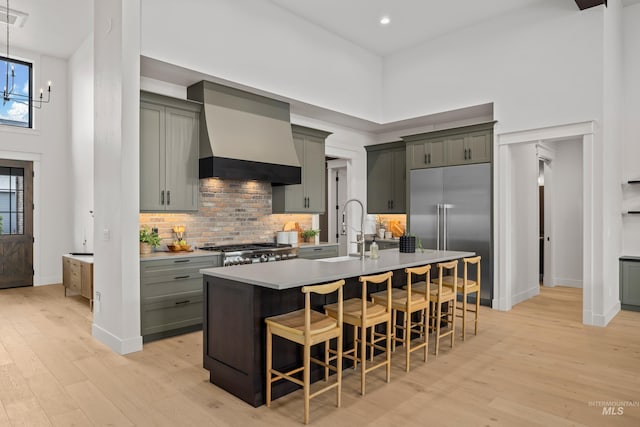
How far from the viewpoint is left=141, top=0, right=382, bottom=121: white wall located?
15.2 ft

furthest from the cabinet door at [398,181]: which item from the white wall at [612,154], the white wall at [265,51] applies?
the white wall at [612,154]

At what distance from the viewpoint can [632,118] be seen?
19.9ft

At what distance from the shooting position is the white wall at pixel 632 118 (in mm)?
6051

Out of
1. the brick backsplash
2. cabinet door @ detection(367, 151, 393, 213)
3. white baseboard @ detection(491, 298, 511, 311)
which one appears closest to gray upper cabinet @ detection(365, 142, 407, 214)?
cabinet door @ detection(367, 151, 393, 213)

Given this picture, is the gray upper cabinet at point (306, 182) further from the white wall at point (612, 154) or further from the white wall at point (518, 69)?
the white wall at point (612, 154)

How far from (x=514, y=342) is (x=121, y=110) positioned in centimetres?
490

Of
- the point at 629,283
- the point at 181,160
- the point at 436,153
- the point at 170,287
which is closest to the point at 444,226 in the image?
the point at 436,153

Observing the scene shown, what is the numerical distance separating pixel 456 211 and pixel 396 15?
124 inches

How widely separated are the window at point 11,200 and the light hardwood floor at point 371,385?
3.64 m

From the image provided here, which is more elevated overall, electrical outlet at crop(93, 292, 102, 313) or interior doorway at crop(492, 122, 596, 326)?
interior doorway at crop(492, 122, 596, 326)

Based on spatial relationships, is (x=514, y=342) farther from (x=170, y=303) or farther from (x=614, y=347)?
(x=170, y=303)

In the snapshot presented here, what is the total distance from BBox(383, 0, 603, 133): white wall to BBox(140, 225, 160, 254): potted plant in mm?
4675

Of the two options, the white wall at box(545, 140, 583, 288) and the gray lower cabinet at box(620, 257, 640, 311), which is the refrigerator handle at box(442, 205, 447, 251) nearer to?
the gray lower cabinet at box(620, 257, 640, 311)

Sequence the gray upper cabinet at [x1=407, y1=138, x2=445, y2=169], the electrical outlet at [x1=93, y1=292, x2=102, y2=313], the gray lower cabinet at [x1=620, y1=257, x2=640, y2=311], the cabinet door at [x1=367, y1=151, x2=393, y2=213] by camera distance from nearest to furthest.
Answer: the electrical outlet at [x1=93, y1=292, x2=102, y2=313] < the gray lower cabinet at [x1=620, y1=257, x2=640, y2=311] < the gray upper cabinet at [x1=407, y1=138, x2=445, y2=169] < the cabinet door at [x1=367, y1=151, x2=393, y2=213]
